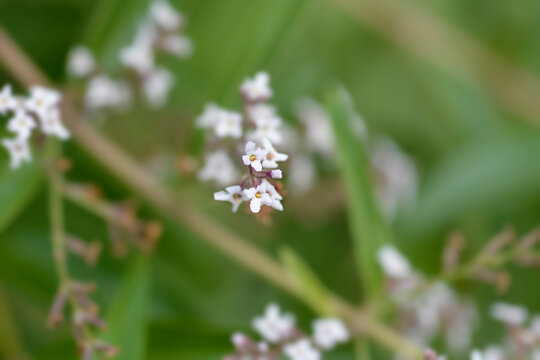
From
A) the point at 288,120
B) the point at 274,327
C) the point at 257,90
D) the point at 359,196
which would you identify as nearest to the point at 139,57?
the point at 257,90

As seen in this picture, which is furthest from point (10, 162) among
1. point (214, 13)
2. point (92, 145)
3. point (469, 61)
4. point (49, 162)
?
point (469, 61)

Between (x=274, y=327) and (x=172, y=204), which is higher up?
(x=172, y=204)

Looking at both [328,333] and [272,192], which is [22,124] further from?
[328,333]

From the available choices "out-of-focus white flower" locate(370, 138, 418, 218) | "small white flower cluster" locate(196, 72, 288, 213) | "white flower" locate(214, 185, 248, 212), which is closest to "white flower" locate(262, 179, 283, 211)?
"small white flower cluster" locate(196, 72, 288, 213)

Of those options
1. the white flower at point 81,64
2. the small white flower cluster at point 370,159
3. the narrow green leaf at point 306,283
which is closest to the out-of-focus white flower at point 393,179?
the small white flower cluster at point 370,159

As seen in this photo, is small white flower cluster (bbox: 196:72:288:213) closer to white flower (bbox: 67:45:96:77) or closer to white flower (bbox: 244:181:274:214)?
white flower (bbox: 244:181:274:214)
